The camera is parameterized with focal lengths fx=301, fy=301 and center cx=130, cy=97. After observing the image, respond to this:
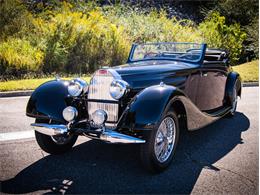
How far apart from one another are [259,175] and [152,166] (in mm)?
1203

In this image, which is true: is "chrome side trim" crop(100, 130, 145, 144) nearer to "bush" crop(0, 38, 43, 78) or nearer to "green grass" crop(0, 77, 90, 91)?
"green grass" crop(0, 77, 90, 91)

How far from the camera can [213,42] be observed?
14.3 meters

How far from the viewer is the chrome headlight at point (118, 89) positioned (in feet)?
11.6

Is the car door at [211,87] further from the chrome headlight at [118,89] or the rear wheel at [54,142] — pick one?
the rear wheel at [54,142]

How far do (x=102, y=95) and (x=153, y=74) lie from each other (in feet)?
2.51

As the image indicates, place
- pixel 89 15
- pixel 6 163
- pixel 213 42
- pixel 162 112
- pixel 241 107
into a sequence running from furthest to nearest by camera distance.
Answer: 1. pixel 213 42
2. pixel 89 15
3. pixel 241 107
4. pixel 6 163
5. pixel 162 112

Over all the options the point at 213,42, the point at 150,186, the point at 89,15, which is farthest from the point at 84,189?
the point at 213,42

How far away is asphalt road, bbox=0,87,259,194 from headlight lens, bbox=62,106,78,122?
563 millimetres

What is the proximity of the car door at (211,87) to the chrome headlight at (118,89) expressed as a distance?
1.61 metres

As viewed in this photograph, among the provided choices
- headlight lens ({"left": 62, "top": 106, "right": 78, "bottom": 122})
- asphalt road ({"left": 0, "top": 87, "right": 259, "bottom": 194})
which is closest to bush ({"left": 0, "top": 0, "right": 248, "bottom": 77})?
asphalt road ({"left": 0, "top": 87, "right": 259, "bottom": 194})

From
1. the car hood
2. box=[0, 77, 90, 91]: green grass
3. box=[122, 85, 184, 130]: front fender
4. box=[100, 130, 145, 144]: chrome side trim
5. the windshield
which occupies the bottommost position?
box=[0, 77, 90, 91]: green grass

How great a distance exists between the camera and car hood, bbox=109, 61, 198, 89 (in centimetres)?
384

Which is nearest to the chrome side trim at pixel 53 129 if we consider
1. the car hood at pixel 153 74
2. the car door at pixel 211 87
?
the car hood at pixel 153 74

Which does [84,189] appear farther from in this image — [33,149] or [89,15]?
[89,15]
